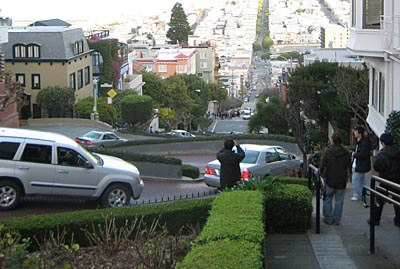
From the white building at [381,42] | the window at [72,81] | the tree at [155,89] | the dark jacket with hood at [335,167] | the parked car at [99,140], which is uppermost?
the white building at [381,42]

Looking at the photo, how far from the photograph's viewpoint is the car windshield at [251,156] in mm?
20516

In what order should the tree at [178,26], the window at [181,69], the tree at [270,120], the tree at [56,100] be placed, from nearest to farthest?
the tree at [270,120] < the tree at [56,100] < the window at [181,69] < the tree at [178,26]

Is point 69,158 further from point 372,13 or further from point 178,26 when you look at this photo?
point 178,26

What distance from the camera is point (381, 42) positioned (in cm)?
1997

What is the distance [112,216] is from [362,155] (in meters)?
5.04

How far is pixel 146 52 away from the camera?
4852 inches

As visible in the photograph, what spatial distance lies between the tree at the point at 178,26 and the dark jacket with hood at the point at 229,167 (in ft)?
406

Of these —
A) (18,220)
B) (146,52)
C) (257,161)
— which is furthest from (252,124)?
(146,52)

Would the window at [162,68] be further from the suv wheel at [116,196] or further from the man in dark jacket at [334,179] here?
the man in dark jacket at [334,179]

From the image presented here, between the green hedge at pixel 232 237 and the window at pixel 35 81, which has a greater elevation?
the green hedge at pixel 232 237

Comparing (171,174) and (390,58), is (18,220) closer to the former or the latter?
(390,58)

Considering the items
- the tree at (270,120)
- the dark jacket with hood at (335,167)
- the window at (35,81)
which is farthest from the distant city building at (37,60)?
the dark jacket with hood at (335,167)

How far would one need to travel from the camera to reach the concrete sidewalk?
884 centimetres

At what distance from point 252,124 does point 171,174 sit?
Answer: 24.9 metres
